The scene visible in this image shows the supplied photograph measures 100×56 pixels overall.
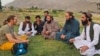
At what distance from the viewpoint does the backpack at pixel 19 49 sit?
5.80 m

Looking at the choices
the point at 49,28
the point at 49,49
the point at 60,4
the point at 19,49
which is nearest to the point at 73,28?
the point at 49,49

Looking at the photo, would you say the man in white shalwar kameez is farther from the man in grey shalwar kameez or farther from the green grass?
the man in grey shalwar kameez

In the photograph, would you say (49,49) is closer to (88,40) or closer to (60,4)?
(88,40)

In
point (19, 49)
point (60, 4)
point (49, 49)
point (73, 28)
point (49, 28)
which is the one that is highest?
point (60, 4)

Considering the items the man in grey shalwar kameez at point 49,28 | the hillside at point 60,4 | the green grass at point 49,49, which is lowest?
the green grass at point 49,49

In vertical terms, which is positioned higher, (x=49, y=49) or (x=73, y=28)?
(x=73, y=28)

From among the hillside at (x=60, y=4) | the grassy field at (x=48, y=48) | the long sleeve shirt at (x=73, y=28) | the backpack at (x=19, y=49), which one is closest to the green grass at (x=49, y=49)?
the grassy field at (x=48, y=48)

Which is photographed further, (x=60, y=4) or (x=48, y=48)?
(x=60, y=4)

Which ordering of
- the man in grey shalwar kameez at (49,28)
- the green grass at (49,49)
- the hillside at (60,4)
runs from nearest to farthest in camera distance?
the green grass at (49,49)
the man in grey shalwar kameez at (49,28)
the hillside at (60,4)

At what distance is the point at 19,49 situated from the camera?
19.2ft

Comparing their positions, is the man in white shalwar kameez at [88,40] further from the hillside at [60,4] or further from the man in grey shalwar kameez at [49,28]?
the hillside at [60,4]

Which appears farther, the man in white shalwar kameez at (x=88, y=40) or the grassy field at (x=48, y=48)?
the grassy field at (x=48, y=48)

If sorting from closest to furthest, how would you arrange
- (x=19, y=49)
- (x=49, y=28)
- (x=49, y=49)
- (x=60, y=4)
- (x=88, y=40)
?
(x=88, y=40) → (x=19, y=49) → (x=49, y=49) → (x=49, y=28) → (x=60, y=4)

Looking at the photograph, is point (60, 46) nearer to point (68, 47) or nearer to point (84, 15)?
point (68, 47)
